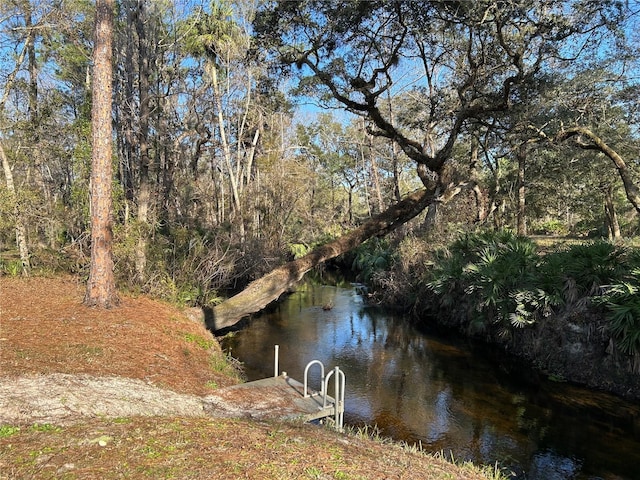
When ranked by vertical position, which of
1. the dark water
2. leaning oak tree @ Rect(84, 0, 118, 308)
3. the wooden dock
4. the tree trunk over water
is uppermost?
leaning oak tree @ Rect(84, 0, 118, 308)

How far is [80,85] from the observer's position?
2209 cm

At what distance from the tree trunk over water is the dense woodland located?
0.06m

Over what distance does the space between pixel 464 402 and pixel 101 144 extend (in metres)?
9.04

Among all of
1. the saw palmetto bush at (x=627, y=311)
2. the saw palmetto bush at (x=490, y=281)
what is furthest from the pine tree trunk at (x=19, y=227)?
the saw palmetto bush at (x=627, y=311)

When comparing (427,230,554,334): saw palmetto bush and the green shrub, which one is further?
the green shrub

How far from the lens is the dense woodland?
964 centimetres

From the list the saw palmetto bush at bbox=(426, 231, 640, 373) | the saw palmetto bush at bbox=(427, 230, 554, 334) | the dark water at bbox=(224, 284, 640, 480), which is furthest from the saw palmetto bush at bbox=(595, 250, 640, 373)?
the saw palmetto bush at bbox=(427, 230, 554, 334)

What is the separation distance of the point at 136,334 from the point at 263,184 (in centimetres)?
1844

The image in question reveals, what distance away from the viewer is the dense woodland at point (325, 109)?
31.6 feet

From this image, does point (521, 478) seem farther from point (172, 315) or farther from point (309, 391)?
point (172, 315)

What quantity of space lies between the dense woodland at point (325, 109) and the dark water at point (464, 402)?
1.52m

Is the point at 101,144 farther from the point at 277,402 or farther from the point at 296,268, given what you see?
the point at 277,402

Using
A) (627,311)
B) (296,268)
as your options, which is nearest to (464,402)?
(627,311)

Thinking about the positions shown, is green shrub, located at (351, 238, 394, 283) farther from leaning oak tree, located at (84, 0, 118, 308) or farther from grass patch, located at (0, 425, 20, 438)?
grass patch, located at (0, 425, 20, 438)
